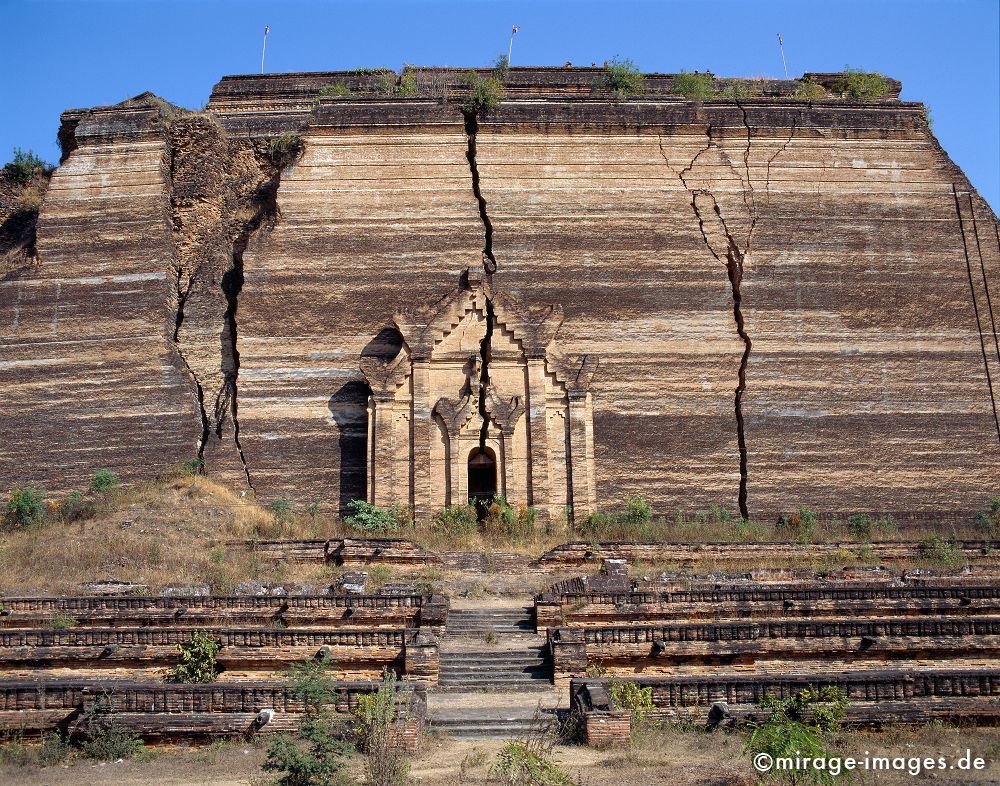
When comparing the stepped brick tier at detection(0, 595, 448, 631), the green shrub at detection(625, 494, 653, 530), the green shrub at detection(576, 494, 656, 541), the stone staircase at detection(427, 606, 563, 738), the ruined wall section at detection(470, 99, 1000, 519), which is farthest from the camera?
the ruined wall section at detection(470, 99, 1000, 519)

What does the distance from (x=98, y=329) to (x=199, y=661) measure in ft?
41.2

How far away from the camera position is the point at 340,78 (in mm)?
30078

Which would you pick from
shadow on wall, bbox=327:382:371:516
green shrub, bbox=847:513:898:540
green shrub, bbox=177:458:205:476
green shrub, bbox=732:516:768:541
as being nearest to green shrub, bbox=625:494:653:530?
green shrub, bbox=732:516:768:541

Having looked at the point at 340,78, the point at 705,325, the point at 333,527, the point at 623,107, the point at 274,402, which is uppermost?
the point at 340,78

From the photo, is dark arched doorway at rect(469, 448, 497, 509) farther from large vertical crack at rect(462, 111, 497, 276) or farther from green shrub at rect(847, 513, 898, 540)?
green shrub at rect(847, 513, 898, 540)

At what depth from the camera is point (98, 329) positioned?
21.4 meters

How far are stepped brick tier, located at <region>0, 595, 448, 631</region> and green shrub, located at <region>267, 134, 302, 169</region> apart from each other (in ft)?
45.7

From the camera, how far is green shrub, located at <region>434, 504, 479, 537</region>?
1881cm

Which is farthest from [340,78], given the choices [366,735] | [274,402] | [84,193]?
[366,735]

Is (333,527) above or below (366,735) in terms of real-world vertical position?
above

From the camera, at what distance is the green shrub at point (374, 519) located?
1889 centimetres

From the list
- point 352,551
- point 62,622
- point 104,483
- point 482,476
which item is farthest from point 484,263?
point 62,622

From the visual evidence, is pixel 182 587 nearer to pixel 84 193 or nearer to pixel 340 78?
pixel 84 193

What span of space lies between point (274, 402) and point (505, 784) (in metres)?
14.8
